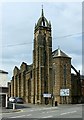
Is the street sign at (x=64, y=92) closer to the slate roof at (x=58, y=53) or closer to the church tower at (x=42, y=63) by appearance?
the church tower at (x=42, y=63)

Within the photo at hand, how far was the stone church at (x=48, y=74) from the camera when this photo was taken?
271 feet

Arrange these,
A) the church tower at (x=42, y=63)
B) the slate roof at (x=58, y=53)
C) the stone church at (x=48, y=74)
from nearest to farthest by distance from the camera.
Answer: the stone church at (x=48, y=74) < the church tower at (x=42, y=63) < the slate roof at (x=58, y=53)

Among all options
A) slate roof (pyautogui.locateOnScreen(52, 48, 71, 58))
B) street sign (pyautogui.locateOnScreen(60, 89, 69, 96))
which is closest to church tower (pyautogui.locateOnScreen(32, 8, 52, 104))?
slate roof (pyautogui.locateOnScreen(52, 48, 71, 58))

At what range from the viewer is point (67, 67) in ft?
276

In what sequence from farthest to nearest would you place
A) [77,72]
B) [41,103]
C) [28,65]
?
[28,65] < [77,72] < [41,103]

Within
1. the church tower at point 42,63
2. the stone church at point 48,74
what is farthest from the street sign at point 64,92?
the church tower at point 42,63

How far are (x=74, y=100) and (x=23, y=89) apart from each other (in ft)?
56.8

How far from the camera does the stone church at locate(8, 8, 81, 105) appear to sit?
8269 centimetres

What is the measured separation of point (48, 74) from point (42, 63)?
10.8 feet

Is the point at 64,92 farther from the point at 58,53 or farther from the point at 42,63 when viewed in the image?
the point at 58,53

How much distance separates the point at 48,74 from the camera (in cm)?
8500

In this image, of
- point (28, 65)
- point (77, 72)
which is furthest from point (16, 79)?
point (77, 72)

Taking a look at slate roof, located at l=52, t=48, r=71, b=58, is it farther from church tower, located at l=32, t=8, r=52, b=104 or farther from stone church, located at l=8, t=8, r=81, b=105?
church tower, located at l=32, t=8, r=52, b=104

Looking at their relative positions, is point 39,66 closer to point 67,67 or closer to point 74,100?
point 67,67
